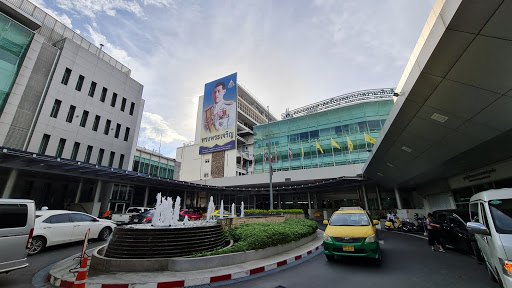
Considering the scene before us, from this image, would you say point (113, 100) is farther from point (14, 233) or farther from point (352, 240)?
point (352, 240)

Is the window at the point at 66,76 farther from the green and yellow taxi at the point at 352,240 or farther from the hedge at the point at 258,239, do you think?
the green and yellow taxi at the point at 352,240

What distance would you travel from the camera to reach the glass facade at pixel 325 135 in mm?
35000

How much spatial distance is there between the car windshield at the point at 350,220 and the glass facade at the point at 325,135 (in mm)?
27998

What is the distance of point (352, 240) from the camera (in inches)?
271

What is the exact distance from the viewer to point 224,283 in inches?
215

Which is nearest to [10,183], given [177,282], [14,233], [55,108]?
[55,108]

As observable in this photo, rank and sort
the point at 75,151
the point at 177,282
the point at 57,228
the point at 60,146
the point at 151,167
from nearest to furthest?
1. the point at 177,282
2. the point at 57,228
3. the point at 60,146
4. the point at 75,151
5. the point at 151,167

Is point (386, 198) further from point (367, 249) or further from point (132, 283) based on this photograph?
point (132, 283)

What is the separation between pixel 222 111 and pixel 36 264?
43.9 metres

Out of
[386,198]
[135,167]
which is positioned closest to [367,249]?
[386,198]

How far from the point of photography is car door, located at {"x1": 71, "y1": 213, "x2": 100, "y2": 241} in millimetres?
9698

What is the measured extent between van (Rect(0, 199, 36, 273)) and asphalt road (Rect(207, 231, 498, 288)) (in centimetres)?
511

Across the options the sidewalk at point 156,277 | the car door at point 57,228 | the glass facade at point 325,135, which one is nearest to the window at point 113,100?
the car door at point 57,228

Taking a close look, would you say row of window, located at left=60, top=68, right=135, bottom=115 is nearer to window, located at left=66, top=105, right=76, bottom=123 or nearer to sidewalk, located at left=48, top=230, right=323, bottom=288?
window, located at left=66, top=105, right=76, bottom=123
